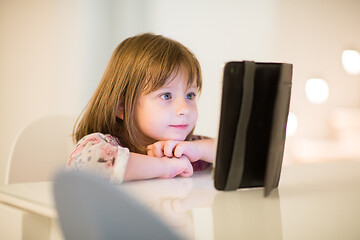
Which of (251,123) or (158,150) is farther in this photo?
(158,150)

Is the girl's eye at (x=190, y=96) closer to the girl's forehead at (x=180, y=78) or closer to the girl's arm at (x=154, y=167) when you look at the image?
the girl's forehead at (x=180, y=78)

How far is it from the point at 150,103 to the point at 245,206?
0.49 meters

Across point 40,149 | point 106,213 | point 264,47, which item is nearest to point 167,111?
point 40,149

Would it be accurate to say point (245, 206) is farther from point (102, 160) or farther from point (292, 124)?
point (292, 124)

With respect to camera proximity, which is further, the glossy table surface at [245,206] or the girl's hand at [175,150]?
the girl's hand at [175,150]

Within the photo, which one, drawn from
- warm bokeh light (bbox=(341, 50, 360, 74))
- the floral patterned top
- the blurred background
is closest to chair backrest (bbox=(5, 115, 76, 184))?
the floral patterned top

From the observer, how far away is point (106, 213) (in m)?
0.27

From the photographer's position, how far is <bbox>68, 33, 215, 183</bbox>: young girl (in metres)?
1.05

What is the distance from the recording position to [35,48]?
3.08 meters

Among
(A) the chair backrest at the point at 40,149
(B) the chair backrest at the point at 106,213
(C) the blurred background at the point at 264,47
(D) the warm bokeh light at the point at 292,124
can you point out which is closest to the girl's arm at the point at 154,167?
(A) the chair backrest at the point at 40,149

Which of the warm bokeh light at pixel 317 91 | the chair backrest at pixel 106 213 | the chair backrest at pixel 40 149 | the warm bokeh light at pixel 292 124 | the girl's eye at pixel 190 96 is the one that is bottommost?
the warm bokeh light at pixel 292 124

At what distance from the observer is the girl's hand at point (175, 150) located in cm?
97

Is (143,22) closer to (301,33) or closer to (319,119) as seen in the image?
(301,33)

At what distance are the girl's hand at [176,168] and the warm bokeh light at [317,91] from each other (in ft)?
10.5
